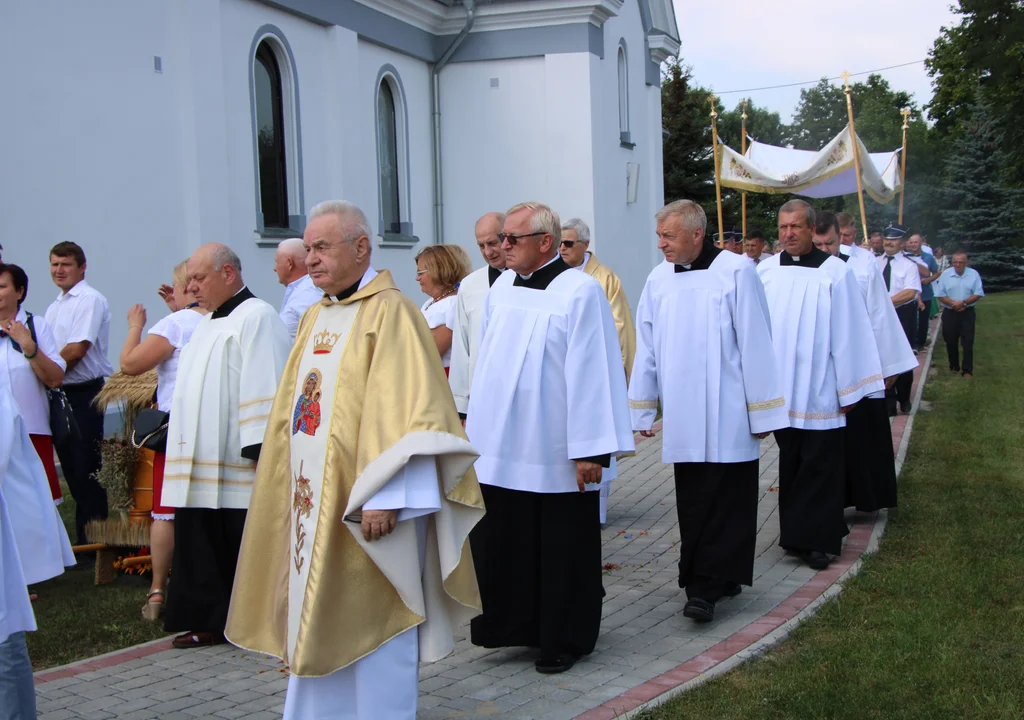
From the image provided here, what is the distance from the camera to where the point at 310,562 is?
4.19m

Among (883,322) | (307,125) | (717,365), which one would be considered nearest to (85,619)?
(717,365)

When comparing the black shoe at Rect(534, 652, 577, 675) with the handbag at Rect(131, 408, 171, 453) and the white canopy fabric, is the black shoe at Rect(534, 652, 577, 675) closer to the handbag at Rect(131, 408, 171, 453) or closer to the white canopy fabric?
the handbag at Rect(131, 408, 171, 453)

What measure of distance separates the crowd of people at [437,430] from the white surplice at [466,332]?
2 centimetres

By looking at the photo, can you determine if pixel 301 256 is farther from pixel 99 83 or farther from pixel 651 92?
pixel 651 92

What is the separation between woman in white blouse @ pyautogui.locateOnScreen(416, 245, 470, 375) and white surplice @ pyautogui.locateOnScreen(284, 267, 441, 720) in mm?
2889

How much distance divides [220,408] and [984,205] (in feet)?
144

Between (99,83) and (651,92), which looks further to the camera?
(651,92)

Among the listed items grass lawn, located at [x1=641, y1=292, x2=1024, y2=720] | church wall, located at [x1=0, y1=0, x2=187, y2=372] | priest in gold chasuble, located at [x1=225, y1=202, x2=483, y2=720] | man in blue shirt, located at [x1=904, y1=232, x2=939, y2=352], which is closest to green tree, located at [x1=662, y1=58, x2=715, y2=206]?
man in blue shirt, located at [x1=904, y1=232, x2=939, y2=352]

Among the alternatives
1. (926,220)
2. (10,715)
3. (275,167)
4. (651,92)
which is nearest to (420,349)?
(10,715)

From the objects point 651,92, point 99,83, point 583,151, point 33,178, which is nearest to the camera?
point 33,178

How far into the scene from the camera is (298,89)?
49.0ft

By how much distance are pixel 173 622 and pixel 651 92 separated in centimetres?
1941

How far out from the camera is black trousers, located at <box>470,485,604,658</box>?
540 cm

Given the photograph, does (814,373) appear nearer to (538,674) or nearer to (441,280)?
(441,280)
